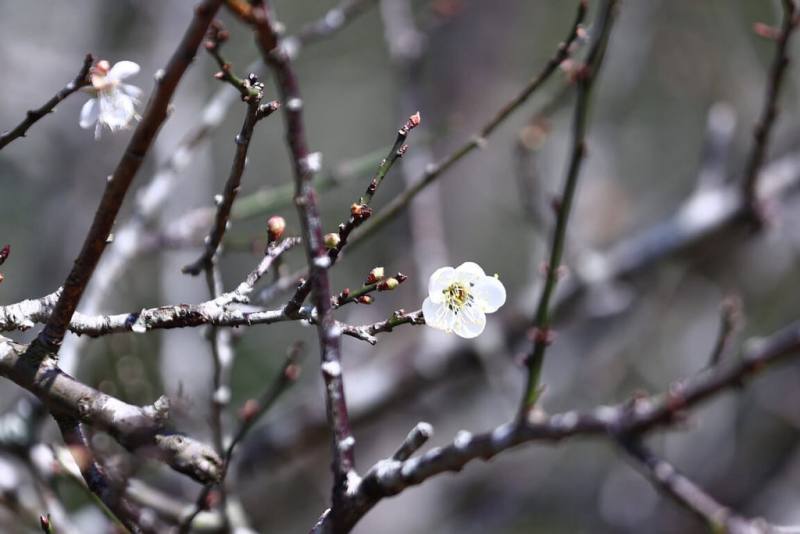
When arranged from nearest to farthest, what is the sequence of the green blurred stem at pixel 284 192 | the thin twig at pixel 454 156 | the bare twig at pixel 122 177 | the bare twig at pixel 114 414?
1. the bare twig at pixel 122 177
2. the bare twig at pixel 114 414
3. the thin twig at pixel 454 156
4. the green blurred stem at pixel 284 192

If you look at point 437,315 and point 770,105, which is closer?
point 437,315

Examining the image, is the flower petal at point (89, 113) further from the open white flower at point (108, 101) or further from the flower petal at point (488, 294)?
the flower petal at point (488, 294)

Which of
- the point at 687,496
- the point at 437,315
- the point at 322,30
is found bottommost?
the point at 687,496

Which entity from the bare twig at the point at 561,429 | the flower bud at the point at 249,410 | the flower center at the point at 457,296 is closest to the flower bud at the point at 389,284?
the flower center at the point at 457,296

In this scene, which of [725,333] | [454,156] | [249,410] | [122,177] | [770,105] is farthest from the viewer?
[770,105]

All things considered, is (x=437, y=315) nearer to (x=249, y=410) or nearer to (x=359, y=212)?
(x=359, y=212)

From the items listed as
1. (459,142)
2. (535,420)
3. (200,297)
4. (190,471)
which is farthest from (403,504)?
(190,471)

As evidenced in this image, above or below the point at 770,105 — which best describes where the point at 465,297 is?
below

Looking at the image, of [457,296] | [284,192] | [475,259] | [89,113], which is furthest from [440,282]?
[475,259]
